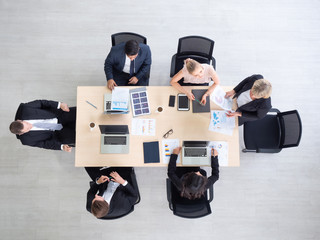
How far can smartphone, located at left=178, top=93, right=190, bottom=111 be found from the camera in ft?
9.11

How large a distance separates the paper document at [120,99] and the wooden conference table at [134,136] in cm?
10

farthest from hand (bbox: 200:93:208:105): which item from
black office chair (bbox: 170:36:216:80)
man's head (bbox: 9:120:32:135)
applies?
man's head (bbox: 9:120:32:135)

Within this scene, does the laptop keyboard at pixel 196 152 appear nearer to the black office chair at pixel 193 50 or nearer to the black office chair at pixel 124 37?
the black office chair at pixel 193 50

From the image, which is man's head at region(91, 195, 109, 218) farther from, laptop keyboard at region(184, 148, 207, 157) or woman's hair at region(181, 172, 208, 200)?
laptop keyboard at region(184, 148, 207, 157)

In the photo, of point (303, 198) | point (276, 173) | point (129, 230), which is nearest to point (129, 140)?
point (129, 230)

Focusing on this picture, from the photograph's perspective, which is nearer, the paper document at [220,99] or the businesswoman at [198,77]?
the businesswoman at [198,77]

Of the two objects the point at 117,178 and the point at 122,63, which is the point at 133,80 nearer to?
the point at 122,63

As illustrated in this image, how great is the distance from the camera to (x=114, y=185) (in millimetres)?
2732

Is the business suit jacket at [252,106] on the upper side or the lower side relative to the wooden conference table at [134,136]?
upper

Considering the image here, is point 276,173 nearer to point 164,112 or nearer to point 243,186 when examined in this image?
point 243,186

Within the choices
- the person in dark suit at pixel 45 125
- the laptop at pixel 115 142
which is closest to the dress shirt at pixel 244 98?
the laptop at pixel 115 142

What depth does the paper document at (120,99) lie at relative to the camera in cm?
275

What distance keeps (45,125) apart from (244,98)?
2351 millimetres

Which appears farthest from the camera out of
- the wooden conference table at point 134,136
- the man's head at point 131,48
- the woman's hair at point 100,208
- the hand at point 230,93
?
the hand at point 230,93
